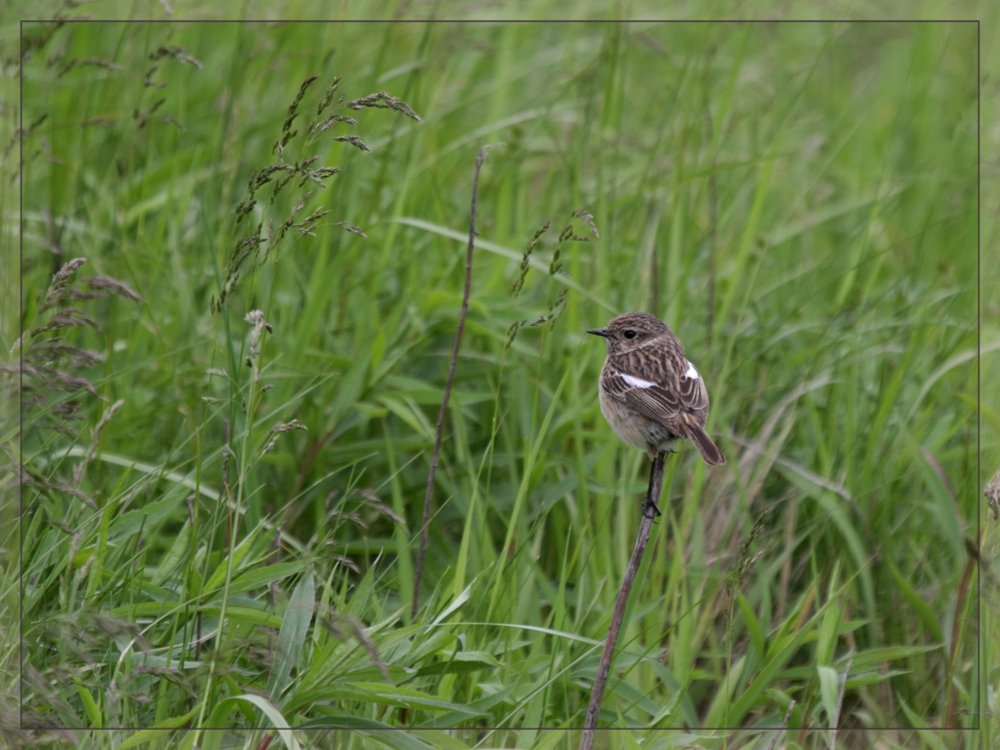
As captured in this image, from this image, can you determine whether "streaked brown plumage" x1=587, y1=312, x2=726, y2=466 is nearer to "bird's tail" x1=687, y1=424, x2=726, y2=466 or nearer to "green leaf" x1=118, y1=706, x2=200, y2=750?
"bird's tail" x1=687, y1=424, x2=726, y2=466

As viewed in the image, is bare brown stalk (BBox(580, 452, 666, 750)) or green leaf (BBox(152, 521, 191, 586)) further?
green leaf (BBox(152, 521, 191, 586))

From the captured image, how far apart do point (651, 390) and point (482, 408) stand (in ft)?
2.60

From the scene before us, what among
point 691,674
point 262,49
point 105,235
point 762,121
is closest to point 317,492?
point 691,674

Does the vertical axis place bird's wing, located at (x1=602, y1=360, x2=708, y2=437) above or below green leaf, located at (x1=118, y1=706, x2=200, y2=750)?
above

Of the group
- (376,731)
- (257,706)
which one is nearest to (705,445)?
(376,731)

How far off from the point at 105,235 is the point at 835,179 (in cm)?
424

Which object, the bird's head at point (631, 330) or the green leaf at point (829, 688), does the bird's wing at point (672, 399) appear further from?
the green leaf at point (829, 688)

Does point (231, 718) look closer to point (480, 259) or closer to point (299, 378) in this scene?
point (299, 378)

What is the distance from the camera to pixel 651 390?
3.25 m

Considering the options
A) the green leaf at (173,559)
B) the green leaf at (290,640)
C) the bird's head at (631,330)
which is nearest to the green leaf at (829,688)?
the bird's head at (631,330)

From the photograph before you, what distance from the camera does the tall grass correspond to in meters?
2.40

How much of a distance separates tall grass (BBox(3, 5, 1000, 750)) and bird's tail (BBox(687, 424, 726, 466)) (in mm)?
328

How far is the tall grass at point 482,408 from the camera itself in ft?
7.89

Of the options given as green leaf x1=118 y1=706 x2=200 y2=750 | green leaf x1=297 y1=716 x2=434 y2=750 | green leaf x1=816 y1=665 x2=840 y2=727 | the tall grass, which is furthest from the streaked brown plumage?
green leaf x1=118 y1=706 x2=200 y2=750
